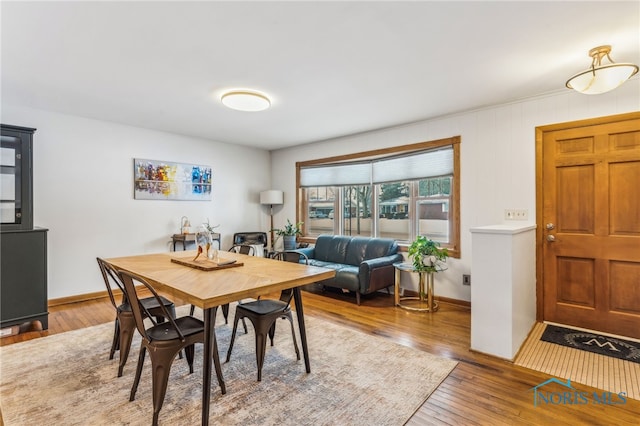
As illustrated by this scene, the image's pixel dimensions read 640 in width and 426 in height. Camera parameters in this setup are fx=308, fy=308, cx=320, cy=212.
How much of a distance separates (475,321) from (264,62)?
2.86 meters

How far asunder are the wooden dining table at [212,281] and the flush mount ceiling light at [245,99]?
168cm

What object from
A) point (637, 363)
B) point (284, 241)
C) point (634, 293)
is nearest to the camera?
point (637, 363)

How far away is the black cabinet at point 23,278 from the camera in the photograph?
303 centimetres

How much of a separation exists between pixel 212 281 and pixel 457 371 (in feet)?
6.26

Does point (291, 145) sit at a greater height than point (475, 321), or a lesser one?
greater

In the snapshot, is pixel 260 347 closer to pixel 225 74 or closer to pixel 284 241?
pixel 225 74

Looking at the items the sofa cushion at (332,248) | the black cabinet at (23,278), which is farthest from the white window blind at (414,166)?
the black cabinet at (23,278)

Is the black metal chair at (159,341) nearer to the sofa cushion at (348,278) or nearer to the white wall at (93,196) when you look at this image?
the sofa cushion at (348,278)

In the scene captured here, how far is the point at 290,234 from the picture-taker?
5.70 meters

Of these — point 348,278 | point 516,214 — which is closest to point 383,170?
point 348,278

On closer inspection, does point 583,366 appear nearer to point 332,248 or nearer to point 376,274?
point 376,274

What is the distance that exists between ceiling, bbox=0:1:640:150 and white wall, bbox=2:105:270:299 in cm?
39

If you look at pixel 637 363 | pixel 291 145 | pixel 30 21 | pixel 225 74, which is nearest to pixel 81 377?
pixel 30 21

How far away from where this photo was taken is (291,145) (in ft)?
19.6
